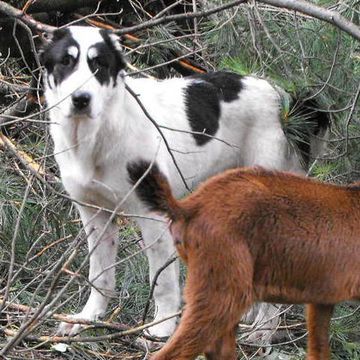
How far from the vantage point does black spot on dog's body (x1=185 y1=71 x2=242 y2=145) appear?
6137 mm

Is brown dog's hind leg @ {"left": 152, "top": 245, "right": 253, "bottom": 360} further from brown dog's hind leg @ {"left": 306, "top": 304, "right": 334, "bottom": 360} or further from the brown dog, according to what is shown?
brown dog's hind leg @ {"left": 306, "top": 304, "right": 334, "bottom": 360}

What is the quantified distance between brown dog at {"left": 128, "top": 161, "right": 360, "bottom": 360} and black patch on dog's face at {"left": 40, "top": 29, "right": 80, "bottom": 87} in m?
1.39

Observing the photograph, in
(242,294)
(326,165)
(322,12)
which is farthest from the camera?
(326,165)

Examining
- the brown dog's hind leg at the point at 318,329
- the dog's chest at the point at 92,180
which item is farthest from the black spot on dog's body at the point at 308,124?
the brown dog's hind leg at the point at 318,329

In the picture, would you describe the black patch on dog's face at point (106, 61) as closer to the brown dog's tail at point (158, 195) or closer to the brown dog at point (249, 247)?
the brown dog at point (249, 247)

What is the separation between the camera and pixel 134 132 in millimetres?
5543

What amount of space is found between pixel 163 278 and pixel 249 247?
6.07 feet

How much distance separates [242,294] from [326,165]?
7.95 feet

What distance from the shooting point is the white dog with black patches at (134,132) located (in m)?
5.24

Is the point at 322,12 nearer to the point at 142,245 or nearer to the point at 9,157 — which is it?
the point at 142,245

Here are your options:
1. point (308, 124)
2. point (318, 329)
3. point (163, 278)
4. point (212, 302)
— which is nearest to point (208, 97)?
point (308, 124)

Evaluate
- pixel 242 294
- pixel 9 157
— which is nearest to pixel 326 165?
pixel 9 157

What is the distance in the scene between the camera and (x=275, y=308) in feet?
19.4

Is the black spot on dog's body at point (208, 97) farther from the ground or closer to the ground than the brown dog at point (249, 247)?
closer to the ground
